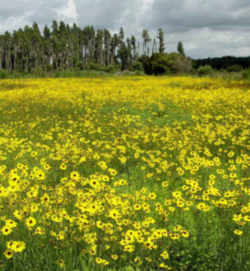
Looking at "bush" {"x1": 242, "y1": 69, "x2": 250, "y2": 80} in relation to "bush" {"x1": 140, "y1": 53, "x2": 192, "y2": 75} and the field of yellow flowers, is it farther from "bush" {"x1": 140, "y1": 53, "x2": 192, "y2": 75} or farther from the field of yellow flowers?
"bush" {"x1": 140, "y1": 53, "x2": 192, "y2": 75}

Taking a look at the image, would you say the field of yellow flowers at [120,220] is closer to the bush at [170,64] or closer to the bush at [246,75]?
the bush at [246,75]

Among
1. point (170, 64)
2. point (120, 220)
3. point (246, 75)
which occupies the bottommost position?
point (120, 220)

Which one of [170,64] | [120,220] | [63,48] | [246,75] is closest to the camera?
[120,220]

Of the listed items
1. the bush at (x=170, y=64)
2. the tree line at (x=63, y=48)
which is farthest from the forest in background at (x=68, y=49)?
the bush at (x=170, y=64)

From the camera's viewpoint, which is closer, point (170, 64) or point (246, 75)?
point (246, 75)

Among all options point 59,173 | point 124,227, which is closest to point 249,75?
point 59,173

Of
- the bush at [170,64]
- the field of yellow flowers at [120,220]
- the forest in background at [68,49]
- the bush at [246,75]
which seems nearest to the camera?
the field of yellow flowers at [120,220]

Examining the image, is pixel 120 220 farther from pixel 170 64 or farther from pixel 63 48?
pixel 63 48

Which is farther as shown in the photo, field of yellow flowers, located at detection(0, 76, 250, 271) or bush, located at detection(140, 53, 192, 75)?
bush, located at detection(140, 53, 192, 75)

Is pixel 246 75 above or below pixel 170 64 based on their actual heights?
below

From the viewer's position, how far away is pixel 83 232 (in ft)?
10.8

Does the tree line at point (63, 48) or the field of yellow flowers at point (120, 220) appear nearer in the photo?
the field of yellow flowers at point (120, 220)

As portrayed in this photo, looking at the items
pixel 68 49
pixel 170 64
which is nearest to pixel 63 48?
pixel 68 49

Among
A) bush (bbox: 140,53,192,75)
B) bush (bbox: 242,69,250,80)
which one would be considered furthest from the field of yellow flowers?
bush (bbox: 140,53,192,75)
